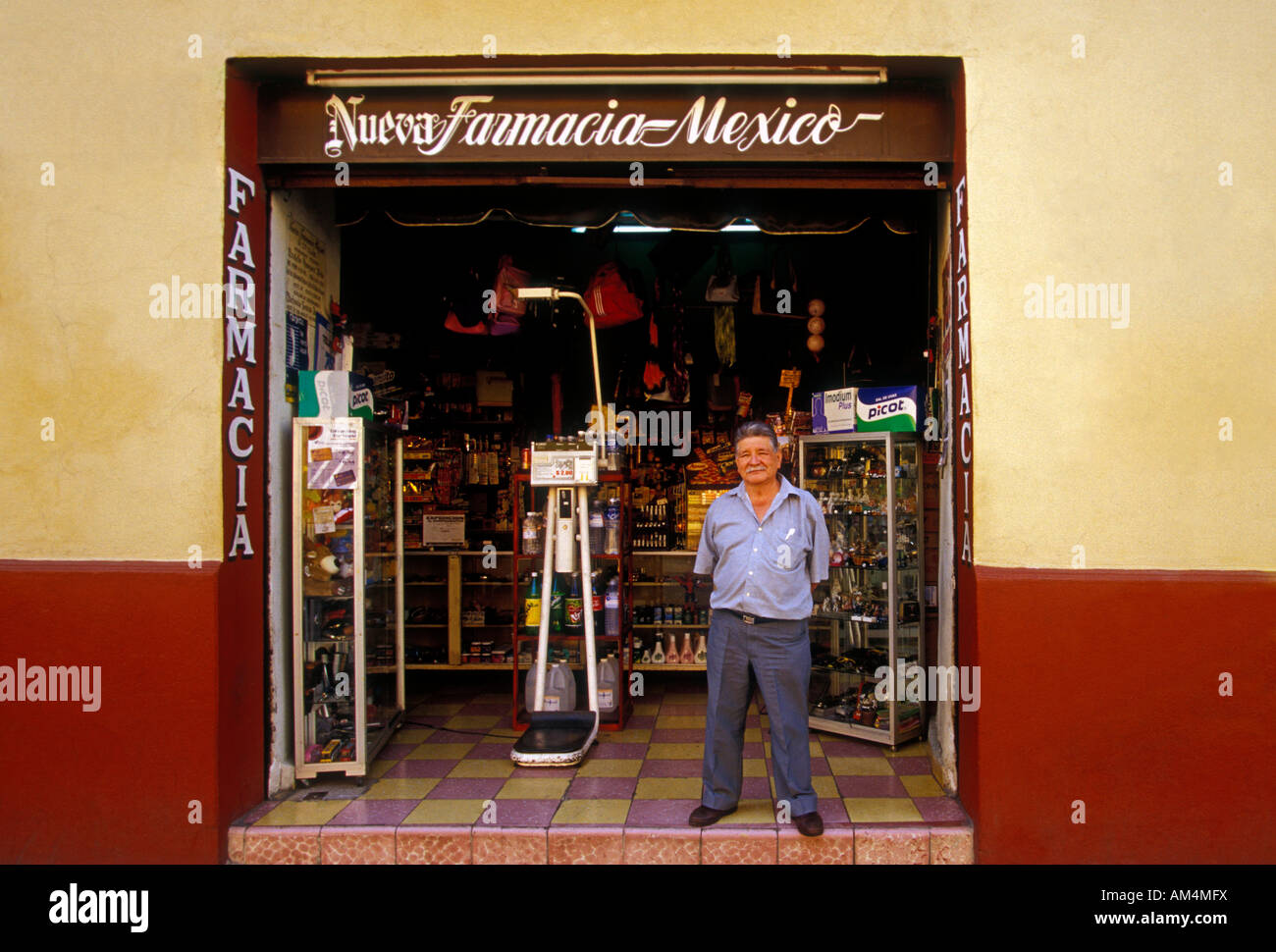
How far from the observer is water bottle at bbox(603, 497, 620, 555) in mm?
5484

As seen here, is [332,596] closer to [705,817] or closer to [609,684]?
[609,684]

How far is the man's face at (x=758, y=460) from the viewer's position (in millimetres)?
3932

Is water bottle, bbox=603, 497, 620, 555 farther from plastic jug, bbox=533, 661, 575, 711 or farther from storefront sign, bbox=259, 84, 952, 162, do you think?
storefront sign, bbox=259, 84, 952, 162

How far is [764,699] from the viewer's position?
3795mm

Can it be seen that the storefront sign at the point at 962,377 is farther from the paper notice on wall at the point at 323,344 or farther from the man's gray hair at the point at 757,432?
the paper notice on wall at the point at 323,344

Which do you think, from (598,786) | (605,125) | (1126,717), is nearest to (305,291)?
(605,125)

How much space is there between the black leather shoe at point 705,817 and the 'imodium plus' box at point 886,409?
109 inches

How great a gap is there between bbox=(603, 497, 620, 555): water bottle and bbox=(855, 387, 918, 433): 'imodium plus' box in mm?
1844

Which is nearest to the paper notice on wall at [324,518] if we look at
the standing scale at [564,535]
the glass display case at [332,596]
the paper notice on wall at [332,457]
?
the glass display case at [332,596]

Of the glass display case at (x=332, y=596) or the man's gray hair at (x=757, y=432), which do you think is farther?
the glass display case at (x=332, y=596)

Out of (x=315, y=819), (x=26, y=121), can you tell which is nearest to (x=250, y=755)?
(x=315, y=819)

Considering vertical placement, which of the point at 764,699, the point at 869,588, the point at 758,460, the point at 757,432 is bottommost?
the point at 764,699

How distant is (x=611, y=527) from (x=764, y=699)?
6.78 feet

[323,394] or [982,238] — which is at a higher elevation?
[982,238]
